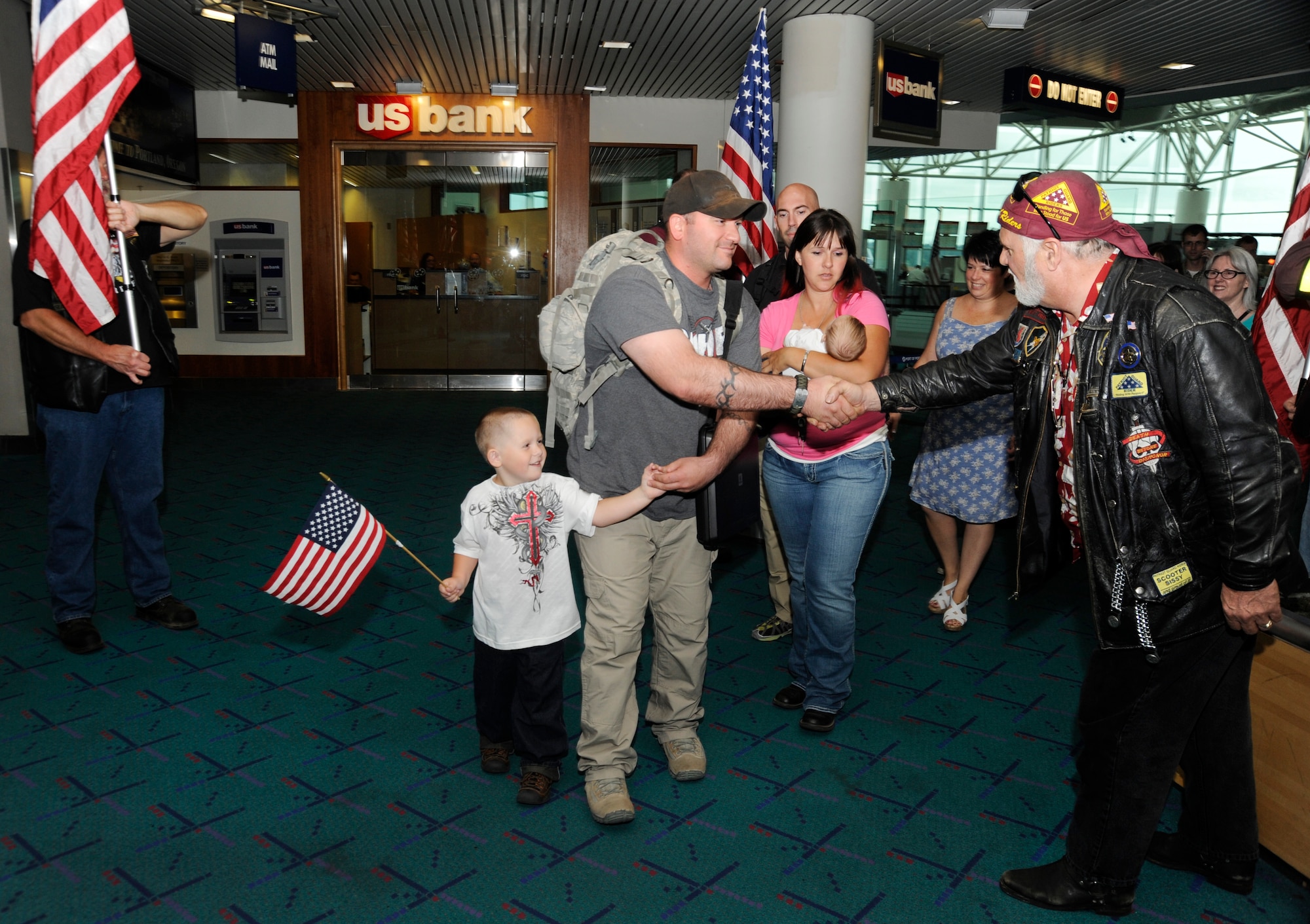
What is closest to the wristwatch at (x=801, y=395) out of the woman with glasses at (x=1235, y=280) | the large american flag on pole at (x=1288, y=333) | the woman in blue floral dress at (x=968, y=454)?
the woman in blue floral dress at (x=968, y=454)

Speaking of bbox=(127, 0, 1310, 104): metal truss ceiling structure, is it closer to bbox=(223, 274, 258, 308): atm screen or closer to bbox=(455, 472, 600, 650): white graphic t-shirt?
bbox=(223, 274, 258, 308): atm screen

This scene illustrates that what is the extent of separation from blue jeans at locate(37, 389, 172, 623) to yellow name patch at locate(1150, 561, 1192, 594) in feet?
12.6

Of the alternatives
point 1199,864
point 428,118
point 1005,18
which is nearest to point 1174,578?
point 1199,864

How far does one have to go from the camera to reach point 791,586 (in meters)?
3.37

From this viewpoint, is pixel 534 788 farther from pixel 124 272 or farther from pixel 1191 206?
pixel 1191 206

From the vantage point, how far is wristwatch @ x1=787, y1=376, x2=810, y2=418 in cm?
272

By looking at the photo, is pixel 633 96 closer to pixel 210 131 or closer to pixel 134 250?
pixel 210 131

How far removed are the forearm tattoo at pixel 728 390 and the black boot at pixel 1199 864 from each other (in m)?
1.56

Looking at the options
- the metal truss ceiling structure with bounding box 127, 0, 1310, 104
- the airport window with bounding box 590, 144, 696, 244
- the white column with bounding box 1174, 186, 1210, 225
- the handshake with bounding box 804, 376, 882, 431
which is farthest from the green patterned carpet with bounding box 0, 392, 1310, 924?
the white column with bounding box 1174, 186, 1210, 225

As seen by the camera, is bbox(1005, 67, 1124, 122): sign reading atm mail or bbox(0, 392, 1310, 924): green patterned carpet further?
bbox(1005, 67, 1124, 122): sign reading atm mail

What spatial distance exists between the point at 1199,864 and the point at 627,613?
1689mm

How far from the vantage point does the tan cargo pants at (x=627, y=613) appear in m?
2.67

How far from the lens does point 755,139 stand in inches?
218

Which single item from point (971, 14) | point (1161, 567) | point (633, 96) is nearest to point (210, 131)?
point (633, 96)
